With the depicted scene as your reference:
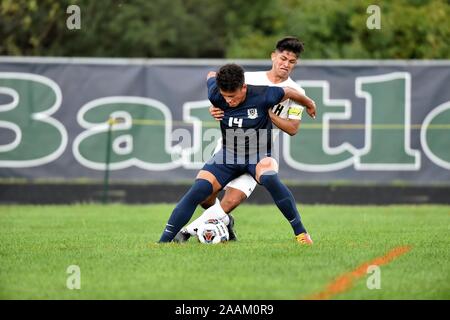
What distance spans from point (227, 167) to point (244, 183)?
43 centimetres

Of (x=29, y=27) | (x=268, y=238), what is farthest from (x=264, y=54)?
(x=268, y=238)

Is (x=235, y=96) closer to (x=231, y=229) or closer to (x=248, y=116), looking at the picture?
(x=248, y=116)

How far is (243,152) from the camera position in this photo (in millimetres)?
9961

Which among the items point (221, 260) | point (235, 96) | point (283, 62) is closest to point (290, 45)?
point (283, 62)

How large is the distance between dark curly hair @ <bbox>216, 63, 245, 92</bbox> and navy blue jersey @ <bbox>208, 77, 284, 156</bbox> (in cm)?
26

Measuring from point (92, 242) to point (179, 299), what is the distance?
3.50 metres

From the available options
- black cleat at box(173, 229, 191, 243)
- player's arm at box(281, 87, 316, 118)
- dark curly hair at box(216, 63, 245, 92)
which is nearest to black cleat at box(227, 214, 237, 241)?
black cleat at box(173, 229, 191, 243)

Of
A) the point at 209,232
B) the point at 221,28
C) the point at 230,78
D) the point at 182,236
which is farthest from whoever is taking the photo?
the point at 221,28

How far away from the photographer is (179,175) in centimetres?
1753

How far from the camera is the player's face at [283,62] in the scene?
Answer: 33.6 ft

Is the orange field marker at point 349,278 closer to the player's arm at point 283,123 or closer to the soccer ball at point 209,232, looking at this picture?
the player's arm at point 283,123

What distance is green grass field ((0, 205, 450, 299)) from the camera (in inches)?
292

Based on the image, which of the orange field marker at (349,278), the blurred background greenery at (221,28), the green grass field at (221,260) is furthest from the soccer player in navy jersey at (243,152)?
the blurred background greenery at (221,28)
